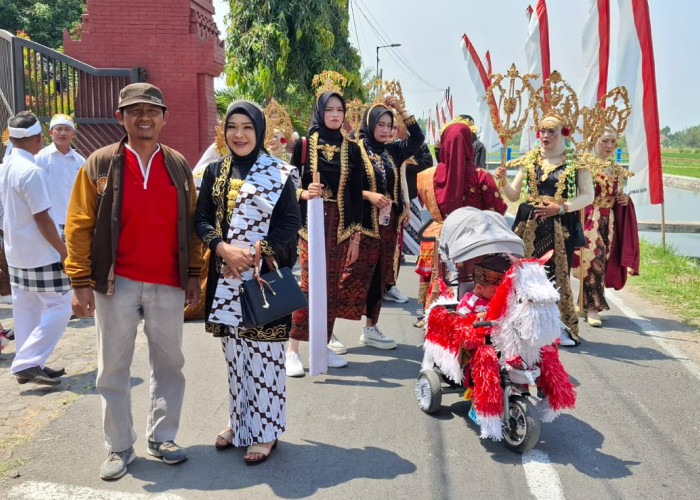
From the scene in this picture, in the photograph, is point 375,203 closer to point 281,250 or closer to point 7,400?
point 281,250

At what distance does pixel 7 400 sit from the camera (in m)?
5.02

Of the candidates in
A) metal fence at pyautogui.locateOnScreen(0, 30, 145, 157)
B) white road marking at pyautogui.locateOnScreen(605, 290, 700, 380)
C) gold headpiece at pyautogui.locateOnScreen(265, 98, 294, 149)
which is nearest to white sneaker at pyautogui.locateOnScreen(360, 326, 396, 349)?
gold headpiece at pyautogui.locateOnScreen(265, 98, 294, 149)

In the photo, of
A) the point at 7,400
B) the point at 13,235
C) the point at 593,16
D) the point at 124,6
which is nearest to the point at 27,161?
the point at 13,235

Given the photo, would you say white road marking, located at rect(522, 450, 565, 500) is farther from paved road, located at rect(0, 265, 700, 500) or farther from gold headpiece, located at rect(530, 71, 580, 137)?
gold headpiece, located at rect(530, 71, 580, 137)

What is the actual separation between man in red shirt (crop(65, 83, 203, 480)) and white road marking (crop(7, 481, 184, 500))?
0.48ft

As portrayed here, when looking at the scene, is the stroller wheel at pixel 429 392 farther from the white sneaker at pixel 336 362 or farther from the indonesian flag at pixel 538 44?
the indonesian flag at pixel 538 44

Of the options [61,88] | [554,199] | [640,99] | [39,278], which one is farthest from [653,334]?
[61,88]

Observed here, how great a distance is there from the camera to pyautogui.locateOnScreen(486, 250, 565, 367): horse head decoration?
397cm

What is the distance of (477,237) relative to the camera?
447cm

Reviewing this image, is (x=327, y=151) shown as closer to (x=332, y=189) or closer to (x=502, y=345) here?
(x=332, y=189)

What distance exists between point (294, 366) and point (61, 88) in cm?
709

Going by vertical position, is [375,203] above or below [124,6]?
below

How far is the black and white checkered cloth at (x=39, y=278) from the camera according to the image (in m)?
5.31

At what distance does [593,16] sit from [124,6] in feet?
24.2
